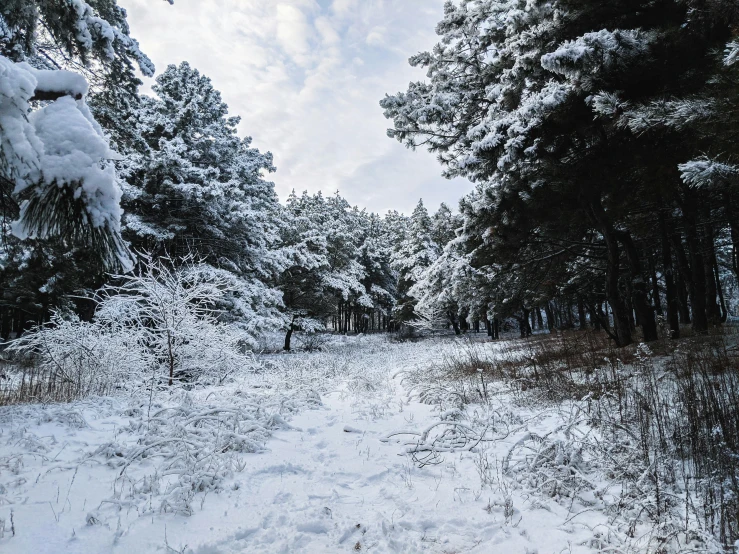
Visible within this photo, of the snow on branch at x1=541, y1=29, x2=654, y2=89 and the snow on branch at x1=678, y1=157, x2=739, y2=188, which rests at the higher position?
the snow on branch at x1=541, y1=29, x2=654, y2=89

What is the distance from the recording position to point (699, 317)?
10219 mm

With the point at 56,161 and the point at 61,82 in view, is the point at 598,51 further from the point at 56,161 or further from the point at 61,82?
the point at 56,161

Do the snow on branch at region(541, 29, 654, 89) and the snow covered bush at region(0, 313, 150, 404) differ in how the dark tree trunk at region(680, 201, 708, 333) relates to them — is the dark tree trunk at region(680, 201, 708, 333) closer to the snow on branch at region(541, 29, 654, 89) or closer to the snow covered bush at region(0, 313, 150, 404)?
the snow on branch at region(541, 29, 654, 89)

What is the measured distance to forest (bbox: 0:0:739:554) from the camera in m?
2.50

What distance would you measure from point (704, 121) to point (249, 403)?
7.30m

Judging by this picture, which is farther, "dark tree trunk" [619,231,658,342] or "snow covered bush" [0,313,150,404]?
"dark tree trunk" [619,231,658,342]

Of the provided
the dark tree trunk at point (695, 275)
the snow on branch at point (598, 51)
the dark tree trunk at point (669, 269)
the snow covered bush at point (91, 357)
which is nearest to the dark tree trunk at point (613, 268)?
the dark tree trunk at point (669, 269)

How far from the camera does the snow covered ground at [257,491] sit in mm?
2561

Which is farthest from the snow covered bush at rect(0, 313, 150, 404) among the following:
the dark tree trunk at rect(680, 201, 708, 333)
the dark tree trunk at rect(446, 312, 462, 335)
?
the dark tree trunk at rect(446, 312, 462, 335)

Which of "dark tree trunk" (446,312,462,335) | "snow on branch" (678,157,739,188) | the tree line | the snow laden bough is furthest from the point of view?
"dark tree trunk" (446,312,462,335)

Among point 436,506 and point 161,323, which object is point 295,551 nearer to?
point 436,506

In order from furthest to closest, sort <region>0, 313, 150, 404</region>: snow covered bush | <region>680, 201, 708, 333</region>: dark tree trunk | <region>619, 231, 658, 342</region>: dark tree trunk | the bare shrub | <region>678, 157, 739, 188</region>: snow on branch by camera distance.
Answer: <region>680, 201, 708, 333</region>: dark tree trunk
<region>619, 231, 658, 342</region>: dark tree trunk
<region>0, 313, 150, 404</region>: snow covered bush
the bare shrub
<region>678, 157, 739, 188</region>: snow on branch

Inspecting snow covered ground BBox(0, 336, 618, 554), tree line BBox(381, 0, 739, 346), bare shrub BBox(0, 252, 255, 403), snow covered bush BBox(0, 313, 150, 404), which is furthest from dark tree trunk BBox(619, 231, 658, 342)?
snow covered bush BBox(0, 313, 150, 404)

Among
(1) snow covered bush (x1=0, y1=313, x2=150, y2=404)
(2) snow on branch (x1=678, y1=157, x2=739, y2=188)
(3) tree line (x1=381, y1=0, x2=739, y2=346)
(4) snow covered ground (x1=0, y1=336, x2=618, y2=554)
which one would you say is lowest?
(4) snow covered ground (x1=0, y1=336, x2=618, y2=554)
